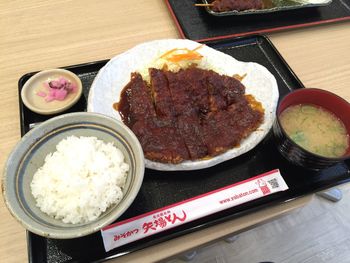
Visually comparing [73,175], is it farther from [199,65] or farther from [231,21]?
[231,21]

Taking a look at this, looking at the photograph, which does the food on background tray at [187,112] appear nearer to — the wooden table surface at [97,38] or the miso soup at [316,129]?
→ the miso soup at [316,129]

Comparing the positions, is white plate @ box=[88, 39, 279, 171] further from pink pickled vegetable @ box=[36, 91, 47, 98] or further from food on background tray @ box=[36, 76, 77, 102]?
pink pickled vegetable @ box=[36, 91, 47, 98]

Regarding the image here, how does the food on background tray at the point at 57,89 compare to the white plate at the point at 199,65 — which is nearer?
the white plate at the point at 199,65

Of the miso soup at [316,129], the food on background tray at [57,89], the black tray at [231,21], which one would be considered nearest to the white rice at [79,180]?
the food on background tray at [57,89]

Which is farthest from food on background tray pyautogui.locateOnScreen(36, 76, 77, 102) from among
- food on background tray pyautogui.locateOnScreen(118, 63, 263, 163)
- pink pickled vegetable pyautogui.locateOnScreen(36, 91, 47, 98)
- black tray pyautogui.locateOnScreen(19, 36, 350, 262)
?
food on background tray pyautogui.locateOnScreen(118, 63, 263, 163)

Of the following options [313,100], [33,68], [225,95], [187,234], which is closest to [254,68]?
[225,95]
